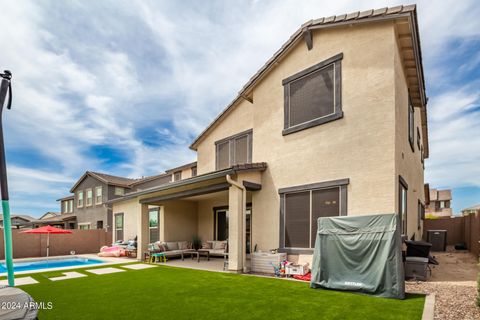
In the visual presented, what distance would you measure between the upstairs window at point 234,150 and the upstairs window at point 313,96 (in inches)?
141

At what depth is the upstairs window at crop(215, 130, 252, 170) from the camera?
48.2 feet

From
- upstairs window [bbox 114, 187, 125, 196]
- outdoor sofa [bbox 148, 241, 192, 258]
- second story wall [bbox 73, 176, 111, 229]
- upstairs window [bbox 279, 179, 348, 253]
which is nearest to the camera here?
upstairs window [bbox 279, 179, 348, 253]

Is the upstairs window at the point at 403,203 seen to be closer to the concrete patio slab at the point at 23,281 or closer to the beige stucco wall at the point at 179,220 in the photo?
the beige stucco wall at the point at 179,220

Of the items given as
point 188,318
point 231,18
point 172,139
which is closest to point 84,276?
point 188,318

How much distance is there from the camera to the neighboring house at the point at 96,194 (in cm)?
2834

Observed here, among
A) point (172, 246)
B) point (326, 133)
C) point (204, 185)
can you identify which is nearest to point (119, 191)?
point (172, 246)

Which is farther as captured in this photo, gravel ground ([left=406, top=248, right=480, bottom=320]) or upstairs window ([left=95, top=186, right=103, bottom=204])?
upstairs window ([left=95, top=186, right=103, bottom=204])

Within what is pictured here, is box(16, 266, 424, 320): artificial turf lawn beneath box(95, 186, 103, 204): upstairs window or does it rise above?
beneath

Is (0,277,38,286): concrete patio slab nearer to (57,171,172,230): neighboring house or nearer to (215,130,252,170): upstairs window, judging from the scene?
(215,130,252,170): upstairs window

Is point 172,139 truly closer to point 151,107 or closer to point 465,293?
point 151,107

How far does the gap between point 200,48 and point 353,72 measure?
6.11 meters

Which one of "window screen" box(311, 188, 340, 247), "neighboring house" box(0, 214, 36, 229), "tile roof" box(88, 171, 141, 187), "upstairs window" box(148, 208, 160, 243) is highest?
"tile roof" box(88, 171, 141, 187)

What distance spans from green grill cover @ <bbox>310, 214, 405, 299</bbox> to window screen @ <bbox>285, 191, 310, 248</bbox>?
1692 millimetres

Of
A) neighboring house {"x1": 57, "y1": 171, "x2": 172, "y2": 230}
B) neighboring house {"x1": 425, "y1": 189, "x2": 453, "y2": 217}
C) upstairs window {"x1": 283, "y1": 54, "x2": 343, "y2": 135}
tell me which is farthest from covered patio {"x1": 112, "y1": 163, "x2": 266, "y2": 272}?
neighboring house {"x1": 425, "y1": 189, "x2": 453, "y2": 217}
